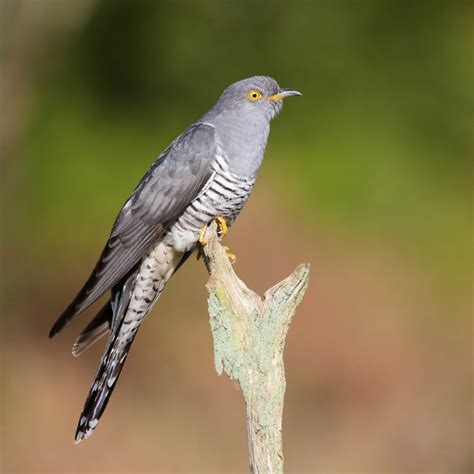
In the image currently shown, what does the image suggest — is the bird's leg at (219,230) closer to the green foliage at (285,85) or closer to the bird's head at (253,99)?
the bird's head at (253,99)

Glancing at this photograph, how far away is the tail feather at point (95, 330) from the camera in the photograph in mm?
3650

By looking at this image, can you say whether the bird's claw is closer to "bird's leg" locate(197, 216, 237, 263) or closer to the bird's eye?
"bird's leg" locate(197, 216, 237, 263)

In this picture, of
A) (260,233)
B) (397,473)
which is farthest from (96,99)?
(397,473)

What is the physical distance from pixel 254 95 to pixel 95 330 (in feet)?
4.22

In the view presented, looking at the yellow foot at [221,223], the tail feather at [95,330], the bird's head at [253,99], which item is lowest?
the tail feather at [95,330]

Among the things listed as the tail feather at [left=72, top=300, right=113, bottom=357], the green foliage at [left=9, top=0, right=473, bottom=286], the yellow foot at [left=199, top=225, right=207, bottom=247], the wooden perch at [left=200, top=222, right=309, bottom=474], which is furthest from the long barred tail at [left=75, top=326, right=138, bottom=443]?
the green foliage at [left=9, top=0, right=473, bottom=286]

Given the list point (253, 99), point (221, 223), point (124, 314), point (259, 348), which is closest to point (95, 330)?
point (124, 314)

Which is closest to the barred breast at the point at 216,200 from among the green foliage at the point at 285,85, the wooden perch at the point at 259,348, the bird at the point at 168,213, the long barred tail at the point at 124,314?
the bird at the point at 168,213

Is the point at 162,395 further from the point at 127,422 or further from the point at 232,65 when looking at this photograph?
the point at 232,65

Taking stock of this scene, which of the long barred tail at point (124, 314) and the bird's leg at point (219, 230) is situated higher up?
the bird's leg at point (219, 230)

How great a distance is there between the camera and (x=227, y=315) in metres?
2.90

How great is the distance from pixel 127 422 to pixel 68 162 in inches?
90.1

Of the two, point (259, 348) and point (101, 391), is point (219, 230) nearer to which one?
point (101, 391)

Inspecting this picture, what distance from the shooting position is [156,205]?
3.60 metres
